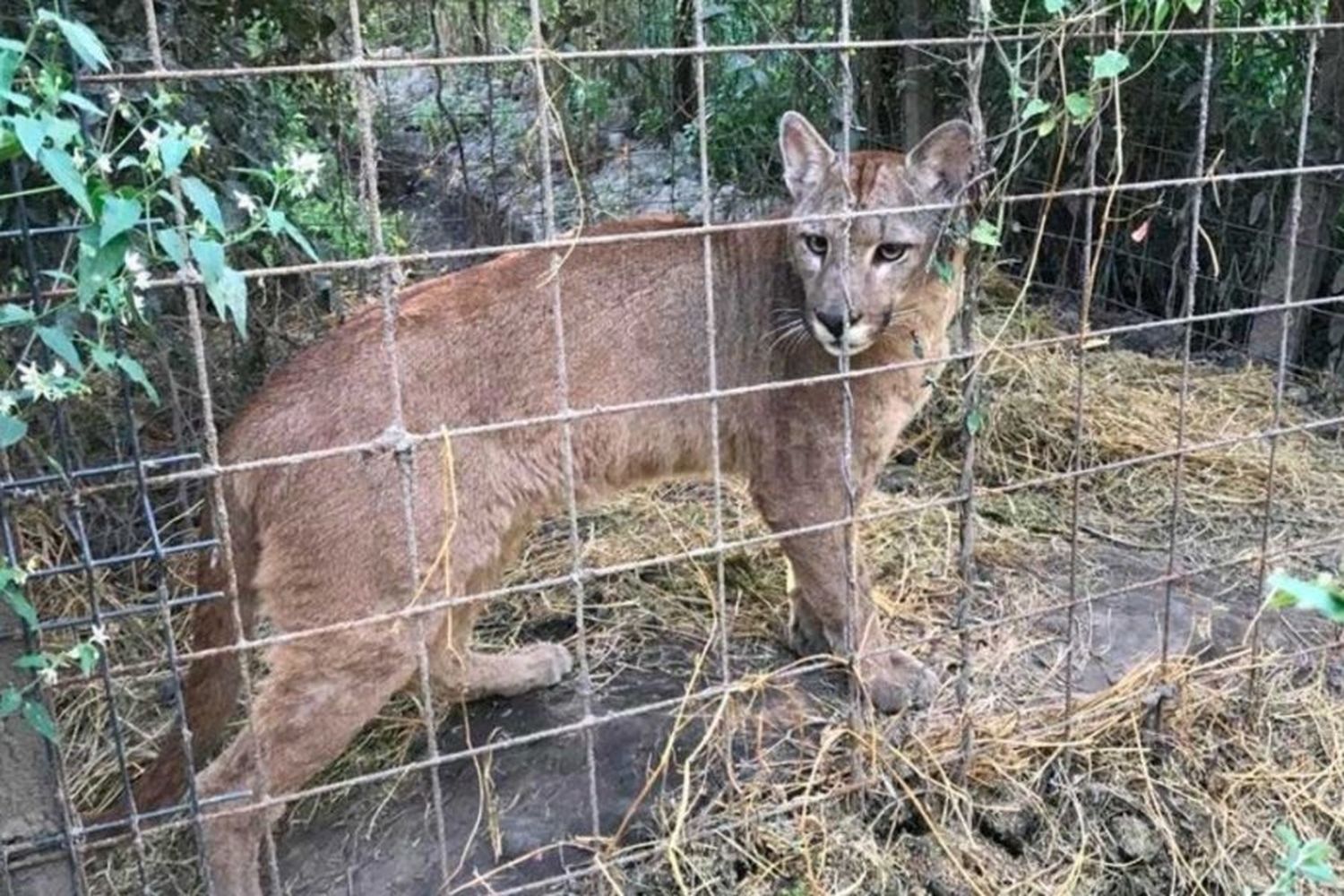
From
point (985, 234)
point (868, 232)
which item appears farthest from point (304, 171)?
point (868, 232)

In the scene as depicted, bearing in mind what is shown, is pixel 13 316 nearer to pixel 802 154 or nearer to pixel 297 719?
pixel 297 719

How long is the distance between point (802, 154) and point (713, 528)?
3.69 ft

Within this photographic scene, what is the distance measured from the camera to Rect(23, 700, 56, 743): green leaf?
236 centimetres

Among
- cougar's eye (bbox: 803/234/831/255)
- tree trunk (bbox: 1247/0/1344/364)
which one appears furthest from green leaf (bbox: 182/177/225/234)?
tree trunk (bbox: 1247/0/1344/364)

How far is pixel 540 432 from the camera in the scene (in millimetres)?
3557

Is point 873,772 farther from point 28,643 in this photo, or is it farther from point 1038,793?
point 28,643

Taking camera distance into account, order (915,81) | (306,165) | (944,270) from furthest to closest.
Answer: (915,81)
(944,270)
(306,165)

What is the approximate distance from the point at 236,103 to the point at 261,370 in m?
1.03

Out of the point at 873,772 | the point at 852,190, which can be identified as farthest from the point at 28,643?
the point at 852,190

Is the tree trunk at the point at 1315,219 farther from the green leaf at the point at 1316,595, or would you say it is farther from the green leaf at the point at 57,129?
the green leaf at the point at 57,129

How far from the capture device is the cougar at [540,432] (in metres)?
3.12

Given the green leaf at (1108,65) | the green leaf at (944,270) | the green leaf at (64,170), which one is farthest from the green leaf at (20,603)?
the green leaf at (1108,65)

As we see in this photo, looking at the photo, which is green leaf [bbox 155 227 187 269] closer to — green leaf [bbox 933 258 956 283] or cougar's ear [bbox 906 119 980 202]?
green leaf [bbox 933 258 956 283]

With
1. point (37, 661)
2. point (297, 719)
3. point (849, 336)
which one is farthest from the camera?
point (849, 336)
